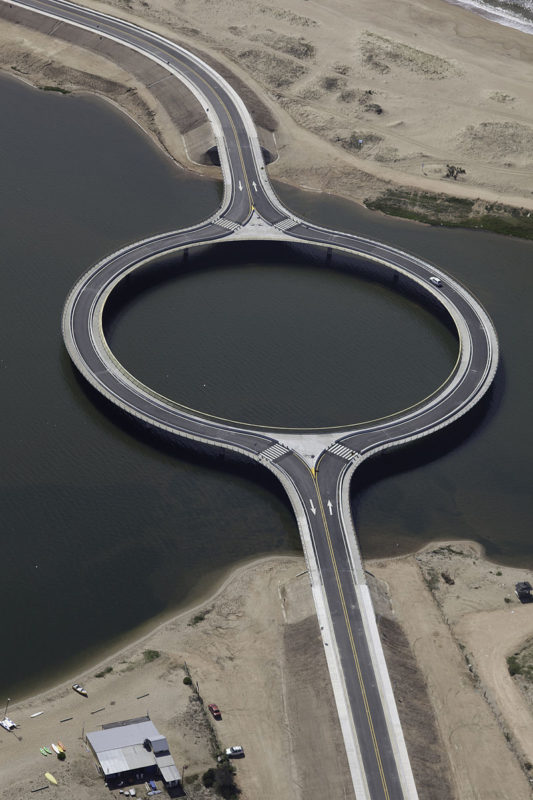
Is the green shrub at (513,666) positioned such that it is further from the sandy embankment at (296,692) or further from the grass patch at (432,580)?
the grass patch at (432,580)

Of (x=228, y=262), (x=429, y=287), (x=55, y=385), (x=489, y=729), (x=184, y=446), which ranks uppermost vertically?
(x=228, y=262)

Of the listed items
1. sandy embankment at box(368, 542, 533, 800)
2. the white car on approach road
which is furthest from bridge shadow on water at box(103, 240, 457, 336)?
the white car on approach road

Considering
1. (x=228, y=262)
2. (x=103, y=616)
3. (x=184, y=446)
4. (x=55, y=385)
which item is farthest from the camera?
(x=228, y=262)

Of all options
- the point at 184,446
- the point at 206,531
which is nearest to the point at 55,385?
the point at 184,446

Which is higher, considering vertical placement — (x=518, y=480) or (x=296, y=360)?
(x=296, y=360)

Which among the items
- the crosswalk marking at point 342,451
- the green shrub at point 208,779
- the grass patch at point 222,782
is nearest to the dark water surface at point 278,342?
the crosswalk marking at point 342,451

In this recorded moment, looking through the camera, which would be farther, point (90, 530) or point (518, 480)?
point (518, 480)

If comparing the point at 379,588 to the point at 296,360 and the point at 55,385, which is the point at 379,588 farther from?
the point at 55,385

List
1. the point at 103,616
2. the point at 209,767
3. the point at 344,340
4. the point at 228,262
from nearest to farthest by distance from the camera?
the point at 209,767 < the point at 103,616 < the point at 344,340 < the point at 228,262
